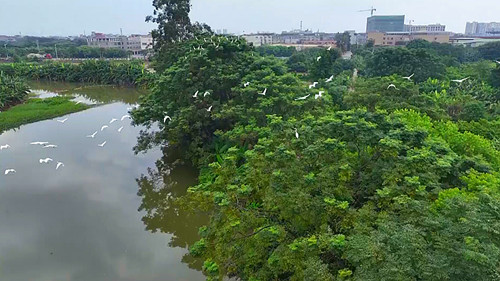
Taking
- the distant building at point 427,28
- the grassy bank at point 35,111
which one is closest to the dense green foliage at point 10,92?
the grassy bank at point 35,111

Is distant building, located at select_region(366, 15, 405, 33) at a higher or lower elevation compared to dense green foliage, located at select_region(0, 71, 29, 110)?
higher

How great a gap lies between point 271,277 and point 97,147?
14194 mm

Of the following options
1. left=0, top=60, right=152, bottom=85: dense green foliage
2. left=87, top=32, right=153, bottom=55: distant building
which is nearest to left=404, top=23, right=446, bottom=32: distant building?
left=87, top=32, right=153, bottom=55: distant building

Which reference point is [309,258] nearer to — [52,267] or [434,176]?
[434,176]

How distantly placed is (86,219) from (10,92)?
22861mm

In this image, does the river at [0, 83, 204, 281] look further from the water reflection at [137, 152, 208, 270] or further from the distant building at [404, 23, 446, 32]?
the distant building at [404, 23, 446, 32]

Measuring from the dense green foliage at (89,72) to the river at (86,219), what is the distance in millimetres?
21569

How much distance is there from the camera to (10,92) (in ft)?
93.0

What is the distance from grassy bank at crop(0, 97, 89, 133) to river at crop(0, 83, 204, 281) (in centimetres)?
372

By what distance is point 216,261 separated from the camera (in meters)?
7.02

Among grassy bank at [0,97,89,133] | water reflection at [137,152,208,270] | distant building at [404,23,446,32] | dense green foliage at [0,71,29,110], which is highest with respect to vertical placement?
distant building at [404,23,446,32]

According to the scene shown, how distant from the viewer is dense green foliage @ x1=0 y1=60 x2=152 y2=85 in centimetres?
3972

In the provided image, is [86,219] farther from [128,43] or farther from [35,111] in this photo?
[128,43]

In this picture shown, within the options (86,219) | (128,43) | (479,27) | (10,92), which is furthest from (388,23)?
(86,219)
